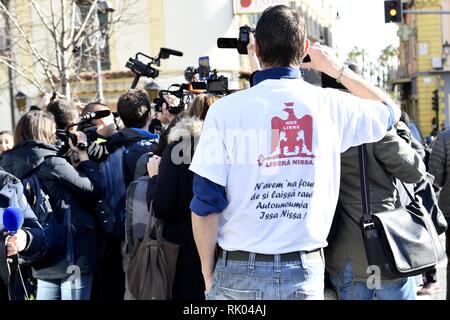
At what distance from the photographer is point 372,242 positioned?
3588 millimetres

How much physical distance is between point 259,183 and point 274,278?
0.39 metres

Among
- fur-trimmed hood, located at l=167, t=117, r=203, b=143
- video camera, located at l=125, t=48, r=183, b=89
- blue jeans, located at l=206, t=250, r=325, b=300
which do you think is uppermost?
video camera, located at l=125, t=48, r=183, b=89

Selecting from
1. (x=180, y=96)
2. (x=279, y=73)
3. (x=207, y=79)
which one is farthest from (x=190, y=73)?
(x=279, y=73)

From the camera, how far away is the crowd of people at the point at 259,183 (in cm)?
308

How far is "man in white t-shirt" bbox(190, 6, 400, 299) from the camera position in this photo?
10.1 ft

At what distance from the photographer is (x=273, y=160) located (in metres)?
3.07

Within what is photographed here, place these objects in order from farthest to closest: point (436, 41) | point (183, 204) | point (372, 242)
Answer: point (436, 41) → point (183, 204) → point (372, 242)

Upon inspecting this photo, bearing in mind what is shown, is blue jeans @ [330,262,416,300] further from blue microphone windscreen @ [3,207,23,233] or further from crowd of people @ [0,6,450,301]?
blue microphone windscreen @ [3,207,23,233]

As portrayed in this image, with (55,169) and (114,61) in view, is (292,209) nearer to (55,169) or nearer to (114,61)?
(55,169)

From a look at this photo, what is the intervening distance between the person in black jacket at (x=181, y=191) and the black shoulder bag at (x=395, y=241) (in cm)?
108

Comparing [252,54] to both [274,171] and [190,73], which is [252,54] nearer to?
[274,171]

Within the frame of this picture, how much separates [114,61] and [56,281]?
24.9 m

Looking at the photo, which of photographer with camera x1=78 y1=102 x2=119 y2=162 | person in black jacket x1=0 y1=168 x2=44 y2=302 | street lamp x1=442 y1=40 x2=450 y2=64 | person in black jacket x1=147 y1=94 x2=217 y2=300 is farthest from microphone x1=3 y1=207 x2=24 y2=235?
street lamp x1=442 y1=40 x2=450 y2=64
